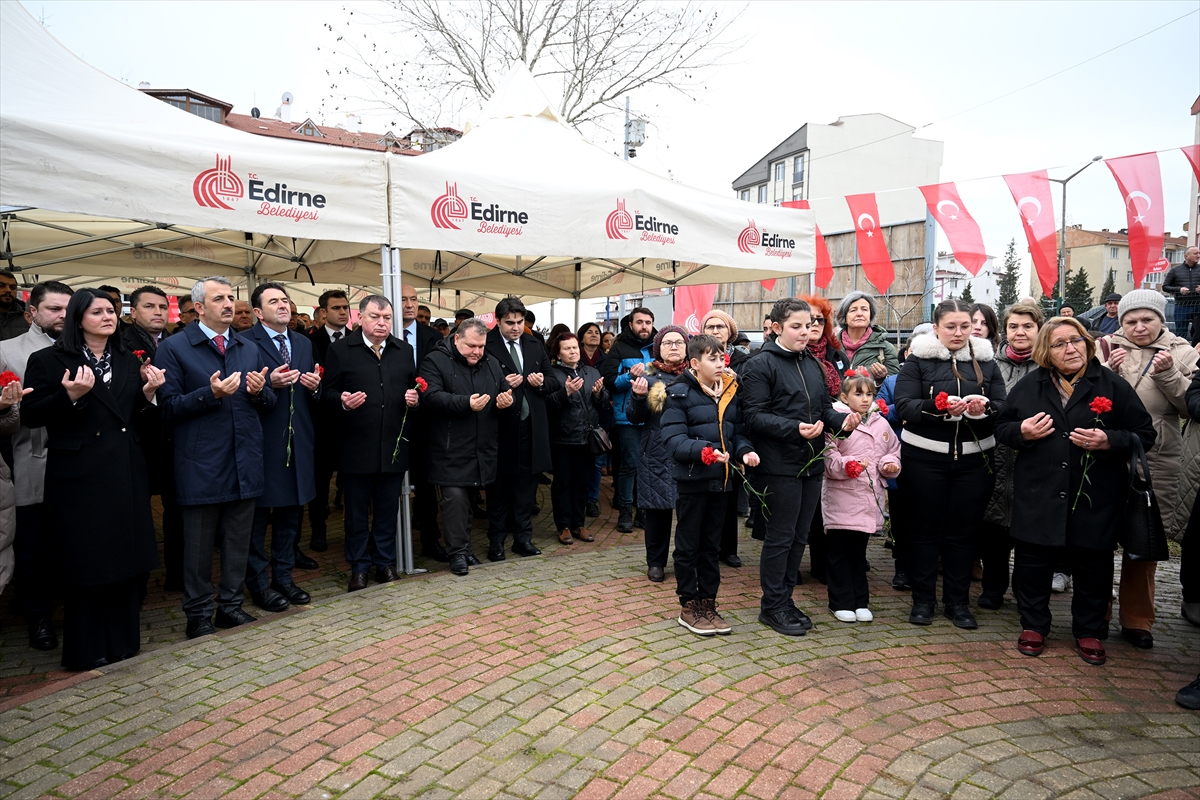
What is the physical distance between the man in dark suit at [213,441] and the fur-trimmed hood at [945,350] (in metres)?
4.17

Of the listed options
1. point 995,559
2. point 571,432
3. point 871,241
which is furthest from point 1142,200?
point 571,432

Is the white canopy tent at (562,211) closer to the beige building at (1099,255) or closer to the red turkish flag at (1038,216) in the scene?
the red turkish flag at (1038,216)

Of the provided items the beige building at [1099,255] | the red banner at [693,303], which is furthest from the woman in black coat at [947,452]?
the beige building at [1099,255]

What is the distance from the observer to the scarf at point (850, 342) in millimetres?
6254

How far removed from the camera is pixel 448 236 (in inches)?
219

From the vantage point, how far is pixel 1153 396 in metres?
4.75

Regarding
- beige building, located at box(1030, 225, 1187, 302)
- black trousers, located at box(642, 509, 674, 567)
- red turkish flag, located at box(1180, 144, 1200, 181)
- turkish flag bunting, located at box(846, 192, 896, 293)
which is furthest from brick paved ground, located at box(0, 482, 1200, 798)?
beige building, located at box(1030, 225, 1187, 302)

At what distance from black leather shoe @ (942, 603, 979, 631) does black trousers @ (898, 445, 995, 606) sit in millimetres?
32

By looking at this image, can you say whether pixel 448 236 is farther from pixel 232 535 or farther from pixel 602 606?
pixel 602 606

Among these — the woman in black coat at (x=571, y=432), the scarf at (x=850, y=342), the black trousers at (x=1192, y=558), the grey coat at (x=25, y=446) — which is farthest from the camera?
the woman in black coat at (x=571, y=432)

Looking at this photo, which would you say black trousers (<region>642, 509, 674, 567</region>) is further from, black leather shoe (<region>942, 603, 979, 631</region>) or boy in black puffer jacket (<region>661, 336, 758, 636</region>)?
black leather shoe (<region>942, 603, 979, 631</region>)

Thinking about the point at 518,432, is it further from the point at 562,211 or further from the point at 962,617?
the point at 962,617

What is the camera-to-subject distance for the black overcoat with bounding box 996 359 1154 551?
13.8 feet

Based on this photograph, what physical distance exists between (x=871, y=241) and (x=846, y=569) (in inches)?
370
